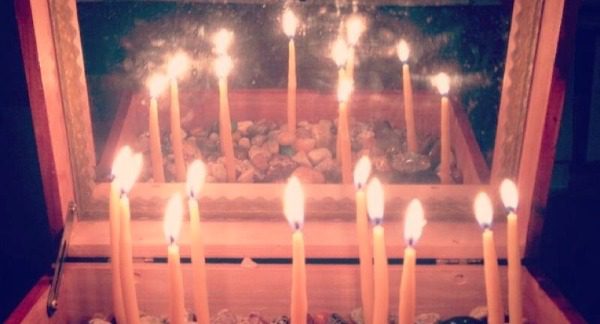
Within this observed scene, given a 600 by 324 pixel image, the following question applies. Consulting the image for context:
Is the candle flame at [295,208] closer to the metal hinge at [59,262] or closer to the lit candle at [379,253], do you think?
the lit candle at [379,253]

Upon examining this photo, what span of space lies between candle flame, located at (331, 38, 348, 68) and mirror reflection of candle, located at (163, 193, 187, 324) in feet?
1.40

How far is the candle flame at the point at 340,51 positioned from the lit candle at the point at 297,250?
1.20ft

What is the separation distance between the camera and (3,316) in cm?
136

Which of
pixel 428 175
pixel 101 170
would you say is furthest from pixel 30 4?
pixel 428 175

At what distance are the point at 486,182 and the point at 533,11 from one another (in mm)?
282

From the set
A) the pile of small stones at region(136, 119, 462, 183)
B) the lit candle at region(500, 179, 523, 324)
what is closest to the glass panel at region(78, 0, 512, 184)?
the pile of small stones at region(136, 119, 462, 183)

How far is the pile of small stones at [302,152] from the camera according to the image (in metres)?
1.15

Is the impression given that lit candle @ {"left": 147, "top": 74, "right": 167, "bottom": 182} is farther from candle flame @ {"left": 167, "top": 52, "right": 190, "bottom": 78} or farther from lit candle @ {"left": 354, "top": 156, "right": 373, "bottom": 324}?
lit candle @ {"left": 354, "top": 156, "right": 373, "bottom": 324}

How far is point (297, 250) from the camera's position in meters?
0.73

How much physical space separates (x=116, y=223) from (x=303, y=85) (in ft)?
1.68

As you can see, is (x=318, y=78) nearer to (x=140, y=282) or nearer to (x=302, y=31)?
(x=302, y=31)

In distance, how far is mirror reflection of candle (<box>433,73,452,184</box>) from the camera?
109cm

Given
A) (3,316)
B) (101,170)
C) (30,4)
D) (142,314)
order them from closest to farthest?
1. (30,4)
2. (142,314)
3. (101,170)
4. (3,316)

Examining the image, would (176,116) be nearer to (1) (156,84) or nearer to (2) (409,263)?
(1) (156,84)
